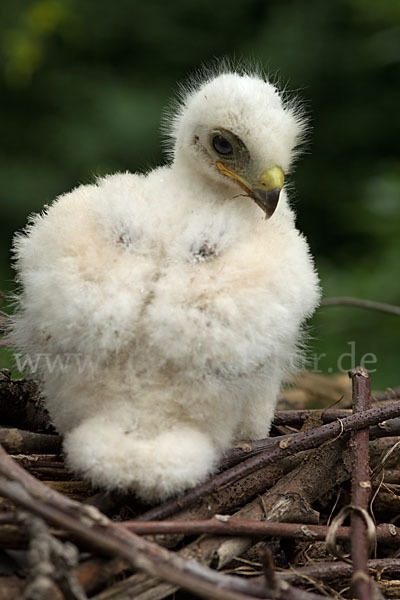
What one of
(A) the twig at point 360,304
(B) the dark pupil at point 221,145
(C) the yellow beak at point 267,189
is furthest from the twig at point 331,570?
(A) the twig at point 360,304

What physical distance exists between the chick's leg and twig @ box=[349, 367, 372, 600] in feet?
1.23

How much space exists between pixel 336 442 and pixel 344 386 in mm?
1536

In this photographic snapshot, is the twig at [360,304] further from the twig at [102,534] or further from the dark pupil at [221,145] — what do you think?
the twig at [102,534]

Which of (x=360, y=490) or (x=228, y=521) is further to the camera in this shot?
(x=360, y=490)

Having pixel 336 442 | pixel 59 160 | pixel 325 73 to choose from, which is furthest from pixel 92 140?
pixel 336 442

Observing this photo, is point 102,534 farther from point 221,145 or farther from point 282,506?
point 221,145

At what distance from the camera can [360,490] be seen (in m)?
1.78

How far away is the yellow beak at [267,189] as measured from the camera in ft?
6.21

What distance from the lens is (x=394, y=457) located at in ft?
7.05

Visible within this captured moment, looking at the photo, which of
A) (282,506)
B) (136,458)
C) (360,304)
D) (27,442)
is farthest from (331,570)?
(360,304)

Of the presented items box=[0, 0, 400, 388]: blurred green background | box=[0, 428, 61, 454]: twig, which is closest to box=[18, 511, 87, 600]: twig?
box=[0, 428, 61, 454]: twig

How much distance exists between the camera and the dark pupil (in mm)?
1985

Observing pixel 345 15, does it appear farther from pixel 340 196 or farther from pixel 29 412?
pixel 29 412

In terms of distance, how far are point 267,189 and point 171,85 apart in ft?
8.89
